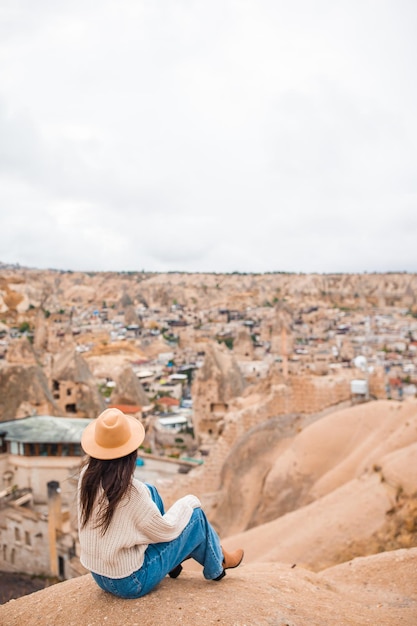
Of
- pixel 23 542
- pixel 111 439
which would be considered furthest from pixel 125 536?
pixel 23 542

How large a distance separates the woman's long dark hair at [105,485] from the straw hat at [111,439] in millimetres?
40

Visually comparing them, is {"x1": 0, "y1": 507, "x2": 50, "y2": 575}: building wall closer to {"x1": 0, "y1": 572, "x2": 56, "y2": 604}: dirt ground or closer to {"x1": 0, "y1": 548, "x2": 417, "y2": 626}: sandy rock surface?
{"x1": 0, "y1": 572, "x2": 56, "y2": 604}: dirt ground

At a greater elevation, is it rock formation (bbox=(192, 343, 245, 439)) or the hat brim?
Result: the hat brim

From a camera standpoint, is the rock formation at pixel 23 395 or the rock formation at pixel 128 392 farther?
the rock formation at pixel 128 392

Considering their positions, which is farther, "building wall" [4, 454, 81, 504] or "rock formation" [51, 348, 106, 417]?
"rock formation" [51, 348, 106, 417]

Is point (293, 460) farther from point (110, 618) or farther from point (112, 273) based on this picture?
point (112, 273)

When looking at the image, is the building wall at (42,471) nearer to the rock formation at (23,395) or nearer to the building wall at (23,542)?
the building wall at (23,542)

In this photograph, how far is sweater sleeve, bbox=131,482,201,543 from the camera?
7.97 ft

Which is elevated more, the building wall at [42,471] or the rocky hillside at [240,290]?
the rocky hillside at [240,290]

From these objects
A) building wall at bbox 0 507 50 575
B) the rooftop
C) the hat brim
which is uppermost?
the hat brim

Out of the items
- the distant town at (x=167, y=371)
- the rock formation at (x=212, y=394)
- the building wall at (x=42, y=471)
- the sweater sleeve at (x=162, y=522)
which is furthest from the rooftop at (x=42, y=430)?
the sweater sleeve at (x=162, y=522)

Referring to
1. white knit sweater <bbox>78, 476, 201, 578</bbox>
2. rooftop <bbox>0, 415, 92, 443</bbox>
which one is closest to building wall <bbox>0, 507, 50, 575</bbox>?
rooftop <bbox>0, 415, 92, 443</bbox>

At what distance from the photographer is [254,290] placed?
110812 mm

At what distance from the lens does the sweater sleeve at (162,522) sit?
243 cm
